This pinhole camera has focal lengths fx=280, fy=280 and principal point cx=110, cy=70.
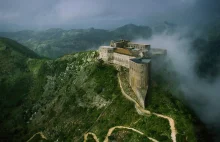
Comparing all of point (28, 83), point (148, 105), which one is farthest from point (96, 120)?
point (28, 83)

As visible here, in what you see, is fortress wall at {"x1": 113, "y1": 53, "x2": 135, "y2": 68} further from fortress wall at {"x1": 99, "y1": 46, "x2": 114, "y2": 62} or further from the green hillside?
the green hillside

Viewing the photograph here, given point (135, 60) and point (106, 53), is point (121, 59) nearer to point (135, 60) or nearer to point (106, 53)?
point (106, 53)

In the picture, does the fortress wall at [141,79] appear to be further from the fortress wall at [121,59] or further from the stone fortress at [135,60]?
the fortress wall at [121,59]

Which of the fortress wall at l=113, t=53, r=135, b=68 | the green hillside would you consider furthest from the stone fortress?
the green hillside

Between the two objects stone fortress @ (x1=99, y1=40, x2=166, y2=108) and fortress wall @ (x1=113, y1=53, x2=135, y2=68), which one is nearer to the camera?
stone fortress @ (x1=99, y1=40, x2=166, y2=108)

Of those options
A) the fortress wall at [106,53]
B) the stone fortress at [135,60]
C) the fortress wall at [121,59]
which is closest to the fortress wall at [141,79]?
the stone fortress at [135,60]

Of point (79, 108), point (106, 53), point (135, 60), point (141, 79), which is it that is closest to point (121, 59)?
point (106, 53)
